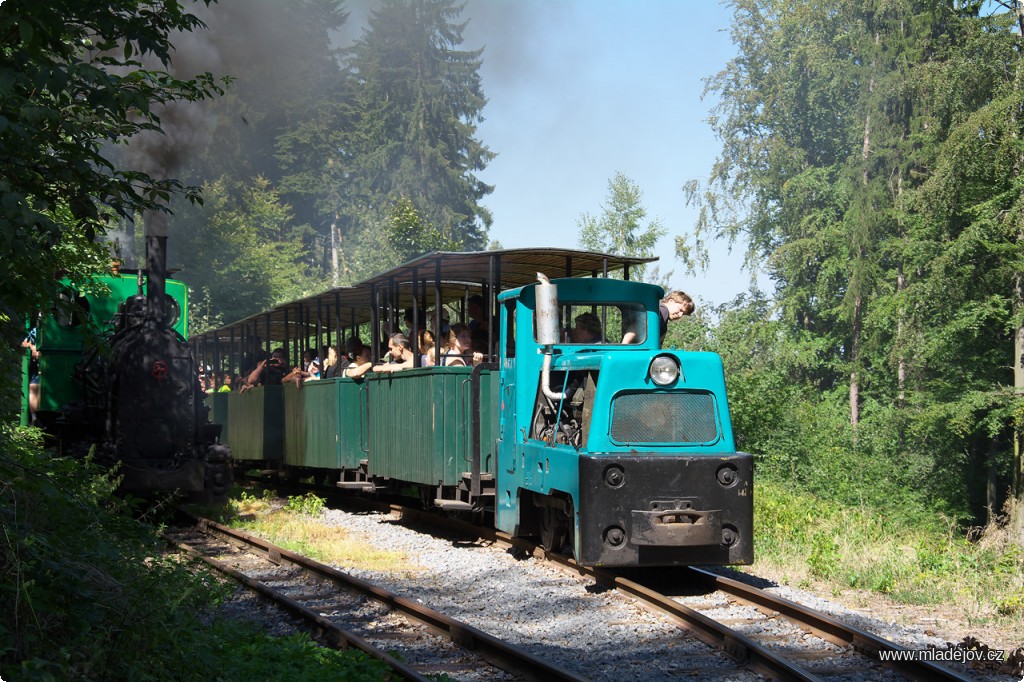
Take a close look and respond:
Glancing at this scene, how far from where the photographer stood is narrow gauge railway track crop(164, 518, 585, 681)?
Answer: 22.3 ft

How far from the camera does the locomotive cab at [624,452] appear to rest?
29.3ft

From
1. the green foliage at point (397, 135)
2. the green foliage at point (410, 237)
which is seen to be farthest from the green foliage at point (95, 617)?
the green foliage at point (397, 135)

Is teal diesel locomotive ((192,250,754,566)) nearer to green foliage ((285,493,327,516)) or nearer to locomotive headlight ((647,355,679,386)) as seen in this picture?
locomotive headlight ((647,355,679,386))

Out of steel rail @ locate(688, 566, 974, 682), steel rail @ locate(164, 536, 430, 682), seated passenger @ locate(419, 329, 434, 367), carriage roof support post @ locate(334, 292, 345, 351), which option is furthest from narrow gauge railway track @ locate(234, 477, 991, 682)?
carriage roof support post @ locate(334, 292, 345, 351)

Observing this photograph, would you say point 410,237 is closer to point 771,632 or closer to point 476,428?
point 476,428

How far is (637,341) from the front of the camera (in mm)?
11055

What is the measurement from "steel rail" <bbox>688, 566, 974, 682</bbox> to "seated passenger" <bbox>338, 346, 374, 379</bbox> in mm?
7148

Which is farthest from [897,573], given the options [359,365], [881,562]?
[359,365]

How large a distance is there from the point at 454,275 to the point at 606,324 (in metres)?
3.27

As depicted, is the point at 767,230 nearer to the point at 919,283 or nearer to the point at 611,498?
the point at 919,283

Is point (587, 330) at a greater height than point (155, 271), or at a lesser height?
lesser

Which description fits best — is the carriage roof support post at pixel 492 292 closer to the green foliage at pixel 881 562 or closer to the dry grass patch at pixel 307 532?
the dry grass patch at pixel 307 532

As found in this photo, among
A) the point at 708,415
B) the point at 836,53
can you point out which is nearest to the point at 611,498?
the point at 708,415

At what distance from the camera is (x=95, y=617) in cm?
525
